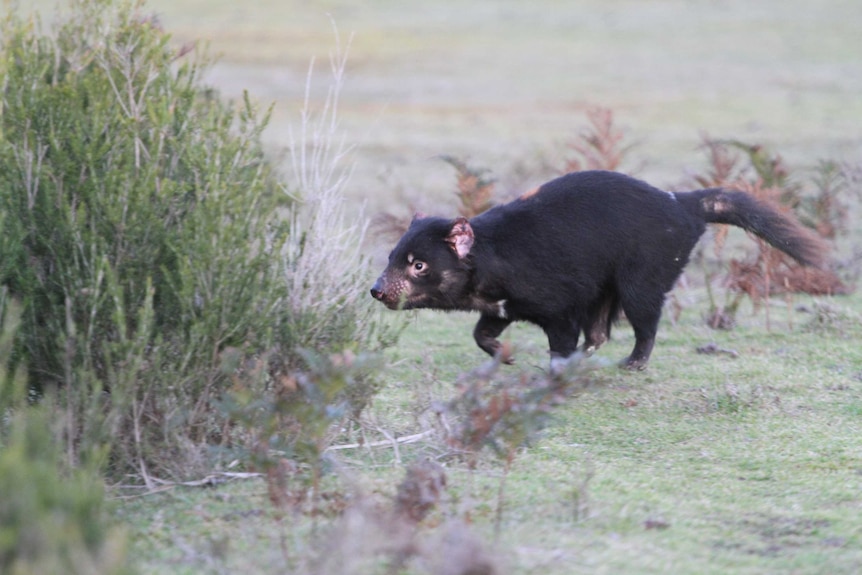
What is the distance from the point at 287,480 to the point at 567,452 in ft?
5.09

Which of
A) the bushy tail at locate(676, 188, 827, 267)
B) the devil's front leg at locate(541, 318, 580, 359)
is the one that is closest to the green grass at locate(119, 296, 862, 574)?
the devil's front leg at locate(541, 318, 580, 359)

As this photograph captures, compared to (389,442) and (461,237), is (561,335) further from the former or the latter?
(389,442)

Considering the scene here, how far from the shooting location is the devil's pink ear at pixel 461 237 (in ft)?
22.7

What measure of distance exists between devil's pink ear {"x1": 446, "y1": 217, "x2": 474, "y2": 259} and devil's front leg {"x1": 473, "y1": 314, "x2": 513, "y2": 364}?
1.91 feet

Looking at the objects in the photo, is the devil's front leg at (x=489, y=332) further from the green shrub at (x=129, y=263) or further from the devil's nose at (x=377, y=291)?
the green shrub at (x=129, y=263)

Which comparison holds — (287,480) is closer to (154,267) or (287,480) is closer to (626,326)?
(154,267)

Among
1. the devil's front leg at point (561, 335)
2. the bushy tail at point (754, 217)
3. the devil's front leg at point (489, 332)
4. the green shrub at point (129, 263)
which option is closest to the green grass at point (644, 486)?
the devil's front leg at point (489, 332)

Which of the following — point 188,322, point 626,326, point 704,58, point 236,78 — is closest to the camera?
point 188,322

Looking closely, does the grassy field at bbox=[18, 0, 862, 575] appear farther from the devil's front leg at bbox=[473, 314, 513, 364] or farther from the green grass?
the devil's front leg at bbox=[473, 314, 513, 364]

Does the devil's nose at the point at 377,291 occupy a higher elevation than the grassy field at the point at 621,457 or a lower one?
higher

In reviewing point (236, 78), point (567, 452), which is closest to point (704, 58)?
point (236, 78)

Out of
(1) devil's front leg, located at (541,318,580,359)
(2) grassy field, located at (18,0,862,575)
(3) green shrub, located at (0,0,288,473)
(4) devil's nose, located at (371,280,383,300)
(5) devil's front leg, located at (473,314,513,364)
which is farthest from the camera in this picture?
(5) devil's front leg, located at (473,314,513,364)

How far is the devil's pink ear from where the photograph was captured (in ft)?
22.7

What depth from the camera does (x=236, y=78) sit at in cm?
2480
